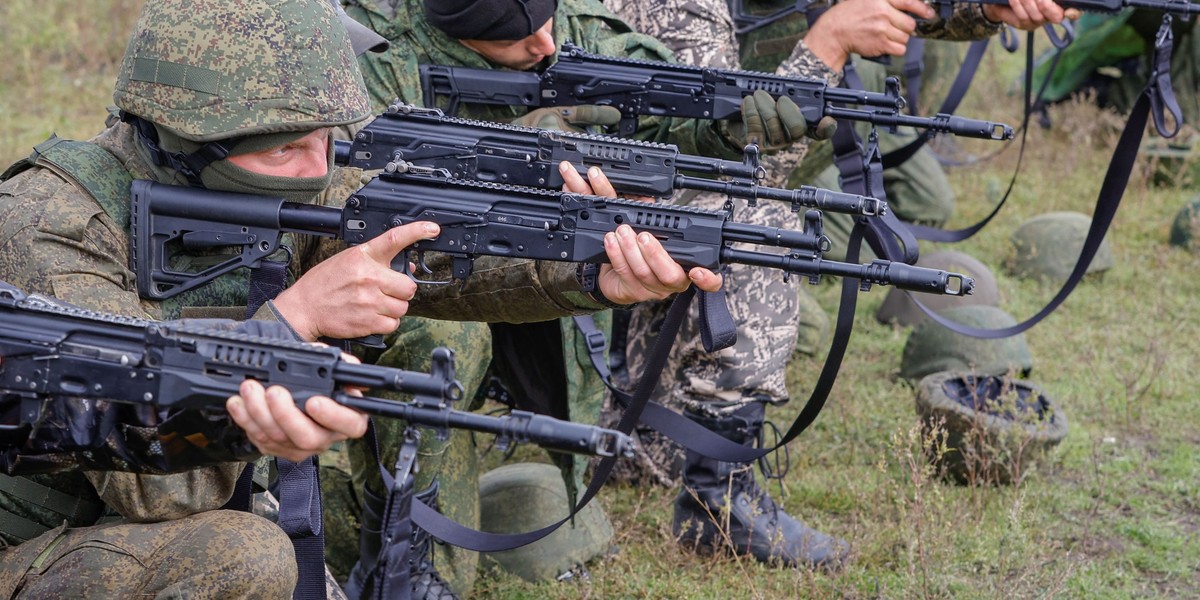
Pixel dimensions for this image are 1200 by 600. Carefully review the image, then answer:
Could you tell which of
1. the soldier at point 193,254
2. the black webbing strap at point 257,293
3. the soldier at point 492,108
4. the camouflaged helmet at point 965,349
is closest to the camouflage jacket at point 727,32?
the soldier at point 492,108

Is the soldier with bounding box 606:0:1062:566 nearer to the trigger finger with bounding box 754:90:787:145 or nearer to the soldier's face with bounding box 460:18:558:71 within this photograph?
the trigger finger with bounding box 754:90:787:145

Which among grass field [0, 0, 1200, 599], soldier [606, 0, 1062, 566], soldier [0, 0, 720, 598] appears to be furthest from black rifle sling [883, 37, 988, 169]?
soldier [0, 0, 720, 598]

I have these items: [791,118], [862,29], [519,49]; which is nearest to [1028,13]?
[862,29]

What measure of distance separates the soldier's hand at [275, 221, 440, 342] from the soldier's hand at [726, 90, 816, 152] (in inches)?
74.1

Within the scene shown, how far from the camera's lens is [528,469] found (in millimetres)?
5418

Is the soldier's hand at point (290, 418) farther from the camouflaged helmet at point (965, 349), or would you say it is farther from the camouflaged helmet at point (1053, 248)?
the camouflaged helmet at point (1053, 248)

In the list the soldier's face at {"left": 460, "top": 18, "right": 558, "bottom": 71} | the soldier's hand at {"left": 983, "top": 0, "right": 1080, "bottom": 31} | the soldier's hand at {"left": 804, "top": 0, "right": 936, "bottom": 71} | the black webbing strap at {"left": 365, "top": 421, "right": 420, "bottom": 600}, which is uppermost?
the soldier's hand at {"left": 983, "top": 0, "right": 1080, "bottom": 31}

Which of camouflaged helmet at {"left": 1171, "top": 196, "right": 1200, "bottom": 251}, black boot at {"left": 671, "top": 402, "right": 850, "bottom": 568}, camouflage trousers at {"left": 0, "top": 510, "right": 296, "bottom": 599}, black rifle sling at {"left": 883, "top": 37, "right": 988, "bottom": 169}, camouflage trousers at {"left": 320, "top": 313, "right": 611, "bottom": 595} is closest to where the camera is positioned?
camouflage trousers at {"left": 0, "top": 510, "right": 296, "bottom": 599}

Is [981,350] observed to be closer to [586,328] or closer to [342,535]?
[586,328]

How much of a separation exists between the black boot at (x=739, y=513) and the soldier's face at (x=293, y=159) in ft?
6.89

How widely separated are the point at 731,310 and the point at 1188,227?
489cm

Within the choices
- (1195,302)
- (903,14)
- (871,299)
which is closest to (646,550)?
(903,14)

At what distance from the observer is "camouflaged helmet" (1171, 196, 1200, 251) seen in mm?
8742

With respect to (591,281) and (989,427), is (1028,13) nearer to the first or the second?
(989,427)
